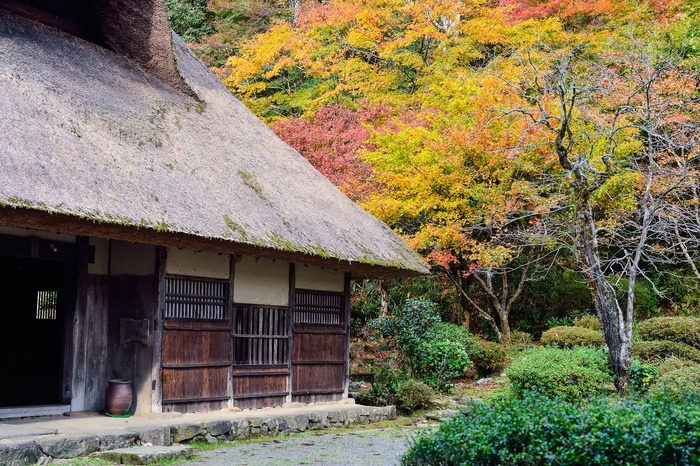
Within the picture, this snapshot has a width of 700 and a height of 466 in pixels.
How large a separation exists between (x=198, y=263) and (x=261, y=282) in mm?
1315

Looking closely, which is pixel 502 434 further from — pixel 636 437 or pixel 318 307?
pixel 318 307

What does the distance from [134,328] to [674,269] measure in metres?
15.5

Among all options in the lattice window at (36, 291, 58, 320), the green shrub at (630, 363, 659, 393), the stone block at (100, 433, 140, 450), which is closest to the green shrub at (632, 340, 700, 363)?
the green shrub at (630, 363, 659, 393)

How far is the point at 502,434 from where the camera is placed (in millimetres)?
4863

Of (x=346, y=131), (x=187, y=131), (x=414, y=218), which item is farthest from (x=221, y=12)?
(x=187, y=131)

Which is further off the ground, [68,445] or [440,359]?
[440,359]

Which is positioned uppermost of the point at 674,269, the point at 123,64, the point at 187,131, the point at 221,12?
the point at 221,12

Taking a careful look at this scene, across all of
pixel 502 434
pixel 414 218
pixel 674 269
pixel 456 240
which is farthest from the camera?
pixel 674 269

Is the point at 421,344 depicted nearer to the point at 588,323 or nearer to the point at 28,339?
the point at 588,323

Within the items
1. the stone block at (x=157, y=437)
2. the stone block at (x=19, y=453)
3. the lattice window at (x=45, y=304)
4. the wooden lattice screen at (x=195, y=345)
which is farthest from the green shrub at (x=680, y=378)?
the lattice window at (x=45, y=304)

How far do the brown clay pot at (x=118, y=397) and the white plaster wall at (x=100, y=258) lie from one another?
154 centimetres

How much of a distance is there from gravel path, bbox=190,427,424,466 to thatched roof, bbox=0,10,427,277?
2.48 m

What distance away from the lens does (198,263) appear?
9789mm

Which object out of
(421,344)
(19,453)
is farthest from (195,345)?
(421,344)
